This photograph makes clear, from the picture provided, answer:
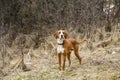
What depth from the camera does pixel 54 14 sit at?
1445 cm

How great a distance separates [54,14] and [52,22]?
1.22 ft

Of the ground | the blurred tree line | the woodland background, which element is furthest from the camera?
the blurred tree line

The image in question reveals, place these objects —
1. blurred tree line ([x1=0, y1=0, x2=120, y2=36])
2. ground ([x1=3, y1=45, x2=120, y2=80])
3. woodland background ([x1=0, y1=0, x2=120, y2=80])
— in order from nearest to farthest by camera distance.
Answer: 1. ground ([x1=3, y1=45, x2=120, y2=80])
2. woodland background ([x1=0, y1=0, x2=120, y2=80])
3. blurred tree line ([x1=0, y1=0, x2=120, y2=36])

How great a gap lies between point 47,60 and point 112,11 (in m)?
5.29

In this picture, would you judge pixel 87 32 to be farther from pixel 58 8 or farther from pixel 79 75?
pixel 79 75

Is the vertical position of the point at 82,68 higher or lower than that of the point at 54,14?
lower

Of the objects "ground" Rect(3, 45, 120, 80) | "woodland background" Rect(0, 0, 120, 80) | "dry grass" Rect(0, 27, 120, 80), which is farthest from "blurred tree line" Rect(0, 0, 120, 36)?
"ground" Rect(3, 45, 120, 80)

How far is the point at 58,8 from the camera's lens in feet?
47.7

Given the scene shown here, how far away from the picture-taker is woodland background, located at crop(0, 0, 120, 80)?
12.2m

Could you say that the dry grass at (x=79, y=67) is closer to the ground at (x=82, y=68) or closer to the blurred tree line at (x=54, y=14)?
the ground at (x=82, y=68)

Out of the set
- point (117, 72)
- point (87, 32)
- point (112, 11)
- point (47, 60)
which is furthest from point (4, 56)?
point (112, 11)

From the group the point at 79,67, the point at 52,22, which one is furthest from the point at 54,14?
the point at 79,67

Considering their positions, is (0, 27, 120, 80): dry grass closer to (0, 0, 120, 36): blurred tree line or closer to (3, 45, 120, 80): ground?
(3, 45, 120, 80): ground

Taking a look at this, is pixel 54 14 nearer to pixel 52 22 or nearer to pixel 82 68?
pixel 52 22
